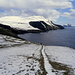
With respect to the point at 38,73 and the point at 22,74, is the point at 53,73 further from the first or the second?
the point at 22,74

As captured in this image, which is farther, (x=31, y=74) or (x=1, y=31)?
(x=1, y=31)

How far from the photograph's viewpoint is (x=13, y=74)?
16.9 m

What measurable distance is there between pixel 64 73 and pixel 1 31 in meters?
90.9

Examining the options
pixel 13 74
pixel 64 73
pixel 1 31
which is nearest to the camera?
pixel 13 74

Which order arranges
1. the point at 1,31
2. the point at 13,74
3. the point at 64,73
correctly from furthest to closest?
the point at 1,31, the point at 64,73, the point at 13,74

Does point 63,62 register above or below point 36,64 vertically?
below

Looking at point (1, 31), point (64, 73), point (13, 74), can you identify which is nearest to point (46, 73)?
point (64, 73)

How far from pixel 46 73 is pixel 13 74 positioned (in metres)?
4.20

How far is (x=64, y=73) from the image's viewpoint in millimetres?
18109

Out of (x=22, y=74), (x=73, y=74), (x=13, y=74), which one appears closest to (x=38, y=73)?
(x=22, y=74)

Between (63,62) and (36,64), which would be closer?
(36,64)

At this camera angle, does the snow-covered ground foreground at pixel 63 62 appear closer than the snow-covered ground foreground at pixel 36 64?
No

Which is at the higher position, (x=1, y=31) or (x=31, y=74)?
(x=1, y=31)

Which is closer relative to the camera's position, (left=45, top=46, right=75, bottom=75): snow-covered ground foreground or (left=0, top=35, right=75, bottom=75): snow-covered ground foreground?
(left=0, top=35, right=75, bottom=75): snow-covered ground foreground
